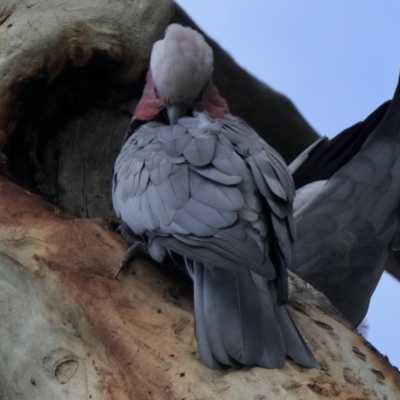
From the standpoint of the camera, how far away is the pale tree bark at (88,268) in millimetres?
1910

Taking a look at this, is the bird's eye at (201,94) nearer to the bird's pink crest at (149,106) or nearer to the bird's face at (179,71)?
the bird's face at (179,71)

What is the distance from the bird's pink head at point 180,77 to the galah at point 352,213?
745 millimetres

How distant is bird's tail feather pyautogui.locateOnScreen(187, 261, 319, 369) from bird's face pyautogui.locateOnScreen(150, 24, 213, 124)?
759 mm

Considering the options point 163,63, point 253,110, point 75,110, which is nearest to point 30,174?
point 75,110

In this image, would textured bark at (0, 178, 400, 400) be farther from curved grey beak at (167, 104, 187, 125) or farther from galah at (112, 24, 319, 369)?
curved grey beak at (167, 104, 187, 125)

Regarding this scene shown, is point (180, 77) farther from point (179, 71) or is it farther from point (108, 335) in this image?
point (108, 335)

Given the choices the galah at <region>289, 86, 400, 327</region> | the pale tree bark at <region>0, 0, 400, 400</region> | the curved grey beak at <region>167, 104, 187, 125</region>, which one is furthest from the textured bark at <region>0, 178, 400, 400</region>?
the galah at <region>289, 86, 400, 327</region>

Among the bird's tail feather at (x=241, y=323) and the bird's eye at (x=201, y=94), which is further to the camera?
the bird's eye at (x=201, y=94)

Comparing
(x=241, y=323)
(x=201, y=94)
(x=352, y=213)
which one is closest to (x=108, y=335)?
(x=241, y=323)

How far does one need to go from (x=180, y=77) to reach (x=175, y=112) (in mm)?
119

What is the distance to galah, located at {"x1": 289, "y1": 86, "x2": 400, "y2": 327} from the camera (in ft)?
10.2

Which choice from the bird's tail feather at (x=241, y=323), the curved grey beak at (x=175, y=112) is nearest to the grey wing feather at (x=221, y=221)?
the bird's tail feather at (x=241, y=323)

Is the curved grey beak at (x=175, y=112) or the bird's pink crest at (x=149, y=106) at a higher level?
the curved grey beak at (x=175, y=112)

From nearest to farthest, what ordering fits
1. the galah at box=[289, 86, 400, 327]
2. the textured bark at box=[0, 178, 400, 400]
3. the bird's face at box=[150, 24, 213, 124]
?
1. the textured bark at box=[0, 178, 400, 400]
2. the bird's face at box=[150, 24, 213, 124]
3. the galah at box=[289, 86, 400, 327]
